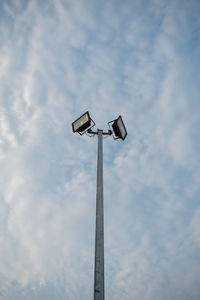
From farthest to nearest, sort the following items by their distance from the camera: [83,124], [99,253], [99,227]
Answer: [83,124], [99,227], [99,253]

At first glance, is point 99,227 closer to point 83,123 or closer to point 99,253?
point 99,253

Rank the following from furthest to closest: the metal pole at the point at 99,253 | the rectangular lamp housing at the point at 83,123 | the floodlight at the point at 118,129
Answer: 1. the floodlight at the point at 118,129
2. the rectangular lamp housing at the point at 83,123
3. the metal pole at the point at 99,253

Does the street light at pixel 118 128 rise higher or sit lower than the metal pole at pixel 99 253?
higher

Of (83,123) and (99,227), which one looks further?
(83,123)

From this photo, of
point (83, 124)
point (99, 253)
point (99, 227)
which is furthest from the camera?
point (83, 124)

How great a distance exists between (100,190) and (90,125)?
3.55 metres

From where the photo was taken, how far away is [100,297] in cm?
346

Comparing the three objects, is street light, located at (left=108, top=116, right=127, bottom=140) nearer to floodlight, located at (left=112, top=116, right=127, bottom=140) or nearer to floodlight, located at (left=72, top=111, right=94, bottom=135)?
floodlight, located at (left=112, top=116, right=127, bottom=140)

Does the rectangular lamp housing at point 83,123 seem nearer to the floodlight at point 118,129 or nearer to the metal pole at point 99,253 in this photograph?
the floodlight at point 118,129

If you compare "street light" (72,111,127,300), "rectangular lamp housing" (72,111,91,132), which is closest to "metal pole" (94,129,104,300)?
"street light" (72,111,127,300)

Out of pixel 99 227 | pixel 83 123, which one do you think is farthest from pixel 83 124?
pixel 99 227

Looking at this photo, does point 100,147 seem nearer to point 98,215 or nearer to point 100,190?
point 100,190

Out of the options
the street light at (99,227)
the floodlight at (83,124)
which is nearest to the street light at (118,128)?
the street light at (99,227)

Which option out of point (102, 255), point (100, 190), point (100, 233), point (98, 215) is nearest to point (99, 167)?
point (100, 190)
